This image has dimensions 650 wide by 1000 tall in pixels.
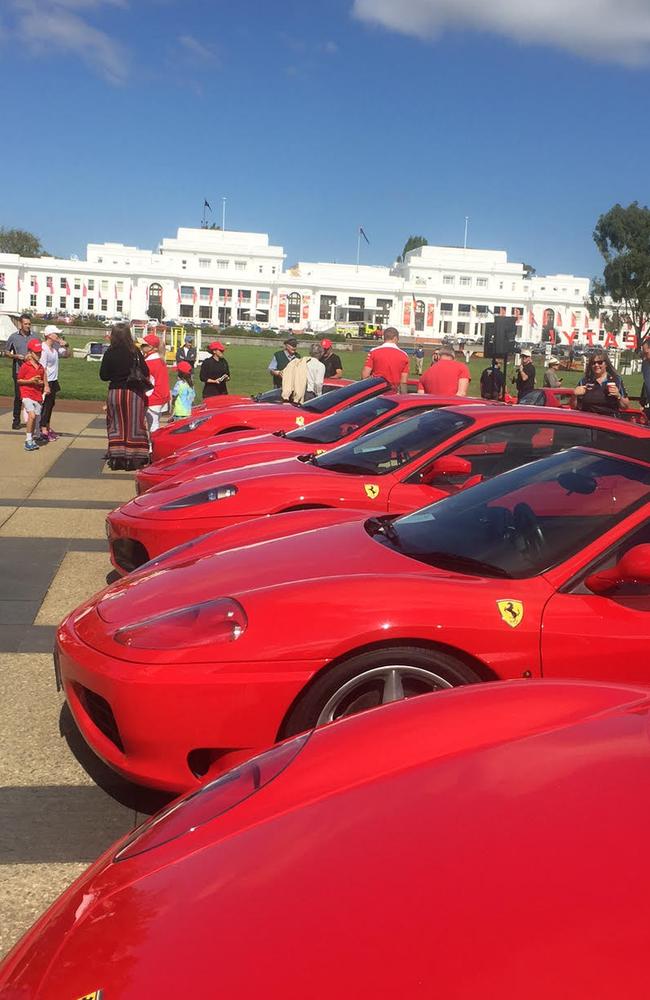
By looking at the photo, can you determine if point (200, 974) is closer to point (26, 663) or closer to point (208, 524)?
point (26, 663)

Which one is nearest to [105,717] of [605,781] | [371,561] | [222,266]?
[371,561]

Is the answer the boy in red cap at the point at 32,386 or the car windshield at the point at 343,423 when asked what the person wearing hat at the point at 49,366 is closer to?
the boy in red cap at the point at 32,386

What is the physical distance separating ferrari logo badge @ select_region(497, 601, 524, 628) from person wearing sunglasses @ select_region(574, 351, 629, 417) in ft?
26.8

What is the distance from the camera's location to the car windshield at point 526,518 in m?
3.66

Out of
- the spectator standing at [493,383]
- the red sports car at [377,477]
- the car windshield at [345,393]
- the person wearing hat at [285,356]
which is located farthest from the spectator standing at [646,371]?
the person wearing hat at [285,356]

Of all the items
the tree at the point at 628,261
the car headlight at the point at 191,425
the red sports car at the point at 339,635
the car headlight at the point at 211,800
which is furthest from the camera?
the tree at the point at 628,261

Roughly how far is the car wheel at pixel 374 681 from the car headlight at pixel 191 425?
7.58m

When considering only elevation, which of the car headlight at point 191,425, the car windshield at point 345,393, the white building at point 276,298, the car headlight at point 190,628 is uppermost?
the white building at point 276,298

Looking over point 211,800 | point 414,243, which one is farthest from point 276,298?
point 211,800

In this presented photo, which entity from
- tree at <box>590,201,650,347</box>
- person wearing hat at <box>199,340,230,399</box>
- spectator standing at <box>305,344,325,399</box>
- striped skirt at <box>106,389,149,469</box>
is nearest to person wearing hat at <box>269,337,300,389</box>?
person wearing hat at <box>199,340,230,399</box>

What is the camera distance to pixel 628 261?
79562mm

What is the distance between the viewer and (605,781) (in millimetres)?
1761

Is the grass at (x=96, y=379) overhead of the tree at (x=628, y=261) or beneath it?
beneath

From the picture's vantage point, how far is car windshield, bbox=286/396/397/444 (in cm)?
777
